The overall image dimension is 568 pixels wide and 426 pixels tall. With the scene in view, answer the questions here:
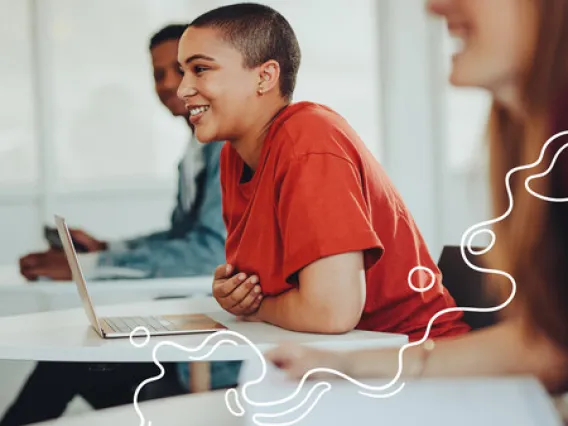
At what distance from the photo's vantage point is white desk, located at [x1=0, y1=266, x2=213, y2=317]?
2053 mm

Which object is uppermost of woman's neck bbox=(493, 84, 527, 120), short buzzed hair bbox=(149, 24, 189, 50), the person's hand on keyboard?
woman's neck bbox=(493, 84, 527, 120)

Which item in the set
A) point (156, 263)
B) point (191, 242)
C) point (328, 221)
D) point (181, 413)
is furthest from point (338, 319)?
point (156, 263)

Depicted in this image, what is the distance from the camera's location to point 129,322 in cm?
112

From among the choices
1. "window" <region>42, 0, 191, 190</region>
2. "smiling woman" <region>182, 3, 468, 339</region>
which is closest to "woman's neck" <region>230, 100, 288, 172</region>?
"smiling woman" <region>182, 3, 468, 339</region>

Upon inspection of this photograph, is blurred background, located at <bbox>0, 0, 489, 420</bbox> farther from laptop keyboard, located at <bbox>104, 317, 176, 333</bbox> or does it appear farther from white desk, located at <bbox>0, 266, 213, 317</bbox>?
laptop keyboard, located at <bbox>104, 317, 176, 333</bbox>

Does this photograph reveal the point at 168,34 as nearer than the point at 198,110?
No

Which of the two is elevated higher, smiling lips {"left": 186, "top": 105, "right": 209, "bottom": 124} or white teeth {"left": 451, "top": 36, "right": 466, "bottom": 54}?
white teeth {"left": 451, "top": 36, "right": 466, "bottom": 54}

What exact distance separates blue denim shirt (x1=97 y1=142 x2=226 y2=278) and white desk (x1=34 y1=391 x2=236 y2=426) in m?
0.75

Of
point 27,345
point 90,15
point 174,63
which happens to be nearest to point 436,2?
point 27,345

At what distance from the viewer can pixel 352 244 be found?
→ 96 cm

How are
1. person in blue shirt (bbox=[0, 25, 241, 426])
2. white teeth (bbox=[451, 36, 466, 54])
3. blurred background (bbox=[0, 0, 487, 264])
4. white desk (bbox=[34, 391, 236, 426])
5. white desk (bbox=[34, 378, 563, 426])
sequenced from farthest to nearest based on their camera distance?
blurred background (bbox=[0, 0, 487, 264]) < person in blue shirt (bbox=[0, 25, 241, 426]) < white desk (bbox=[34, 391, 236, 426]) < white teeth (bbox=[451, 36, 466, 54]) < white desk (bbox=[34, 378, 563, 426])

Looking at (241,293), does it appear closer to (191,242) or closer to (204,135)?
(204,135)

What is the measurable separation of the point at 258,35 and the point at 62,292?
3.73ft

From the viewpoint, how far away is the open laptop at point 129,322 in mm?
1013
